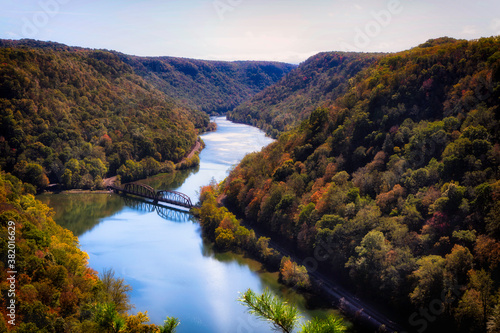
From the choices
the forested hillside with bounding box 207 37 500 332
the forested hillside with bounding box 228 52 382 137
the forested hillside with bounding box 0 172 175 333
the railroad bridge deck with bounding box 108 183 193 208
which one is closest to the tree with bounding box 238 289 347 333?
the forested hillside with bounding box 0 172 175 333

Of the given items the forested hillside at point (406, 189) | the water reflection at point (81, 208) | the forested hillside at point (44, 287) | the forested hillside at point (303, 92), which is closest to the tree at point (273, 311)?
the forested hillside at point (44, 287)

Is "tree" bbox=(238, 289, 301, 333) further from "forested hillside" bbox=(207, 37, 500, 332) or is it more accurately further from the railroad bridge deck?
the railroad bridge deck

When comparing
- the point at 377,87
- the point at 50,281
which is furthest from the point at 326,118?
the point at 50,281

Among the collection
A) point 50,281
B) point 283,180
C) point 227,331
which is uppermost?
point 283,180

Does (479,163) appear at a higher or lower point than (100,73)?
lower

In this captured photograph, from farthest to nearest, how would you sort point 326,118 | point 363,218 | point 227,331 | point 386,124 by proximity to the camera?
1. point 326,118
2. point 386,124
3. point 363,218
4. point 227,331

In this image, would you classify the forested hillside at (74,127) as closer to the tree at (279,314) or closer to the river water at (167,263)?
the river water at (167,263)

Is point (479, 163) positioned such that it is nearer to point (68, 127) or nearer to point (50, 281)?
point (50, 281)
